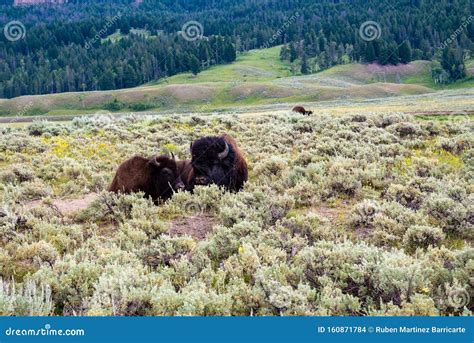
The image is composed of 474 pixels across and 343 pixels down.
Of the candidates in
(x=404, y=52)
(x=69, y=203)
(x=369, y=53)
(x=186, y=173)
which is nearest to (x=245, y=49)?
(x=369, y=53)

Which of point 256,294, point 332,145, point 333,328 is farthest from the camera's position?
point 332,145

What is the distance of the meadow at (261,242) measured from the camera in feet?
15.9

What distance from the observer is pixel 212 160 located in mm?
11234

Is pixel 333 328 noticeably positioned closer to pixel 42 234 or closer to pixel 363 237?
pixel 363 237

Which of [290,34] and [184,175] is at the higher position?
[290,34]

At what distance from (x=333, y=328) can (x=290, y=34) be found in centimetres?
17423

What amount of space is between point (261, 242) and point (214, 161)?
15.1 ft

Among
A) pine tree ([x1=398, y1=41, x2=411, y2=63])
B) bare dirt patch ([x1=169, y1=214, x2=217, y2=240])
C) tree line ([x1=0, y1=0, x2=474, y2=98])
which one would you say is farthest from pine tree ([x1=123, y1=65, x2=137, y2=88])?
bare dirt patch ([x1=169, y1=214, x2=217, y2=240])

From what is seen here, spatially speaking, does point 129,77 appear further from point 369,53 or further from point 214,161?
point 214,161

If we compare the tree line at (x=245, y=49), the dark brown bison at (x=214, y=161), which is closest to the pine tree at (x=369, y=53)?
the tree line at (x=245, y=49)

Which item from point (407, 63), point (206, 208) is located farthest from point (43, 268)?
point (407, 63)

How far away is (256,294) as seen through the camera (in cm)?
499

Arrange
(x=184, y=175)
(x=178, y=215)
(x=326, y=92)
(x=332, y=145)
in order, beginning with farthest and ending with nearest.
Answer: (x=326, y=92) < (x=332, y=145) < (x=184, y=175) < (x=178, y=215)

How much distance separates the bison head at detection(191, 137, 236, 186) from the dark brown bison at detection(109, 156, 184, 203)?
2.03 feet
